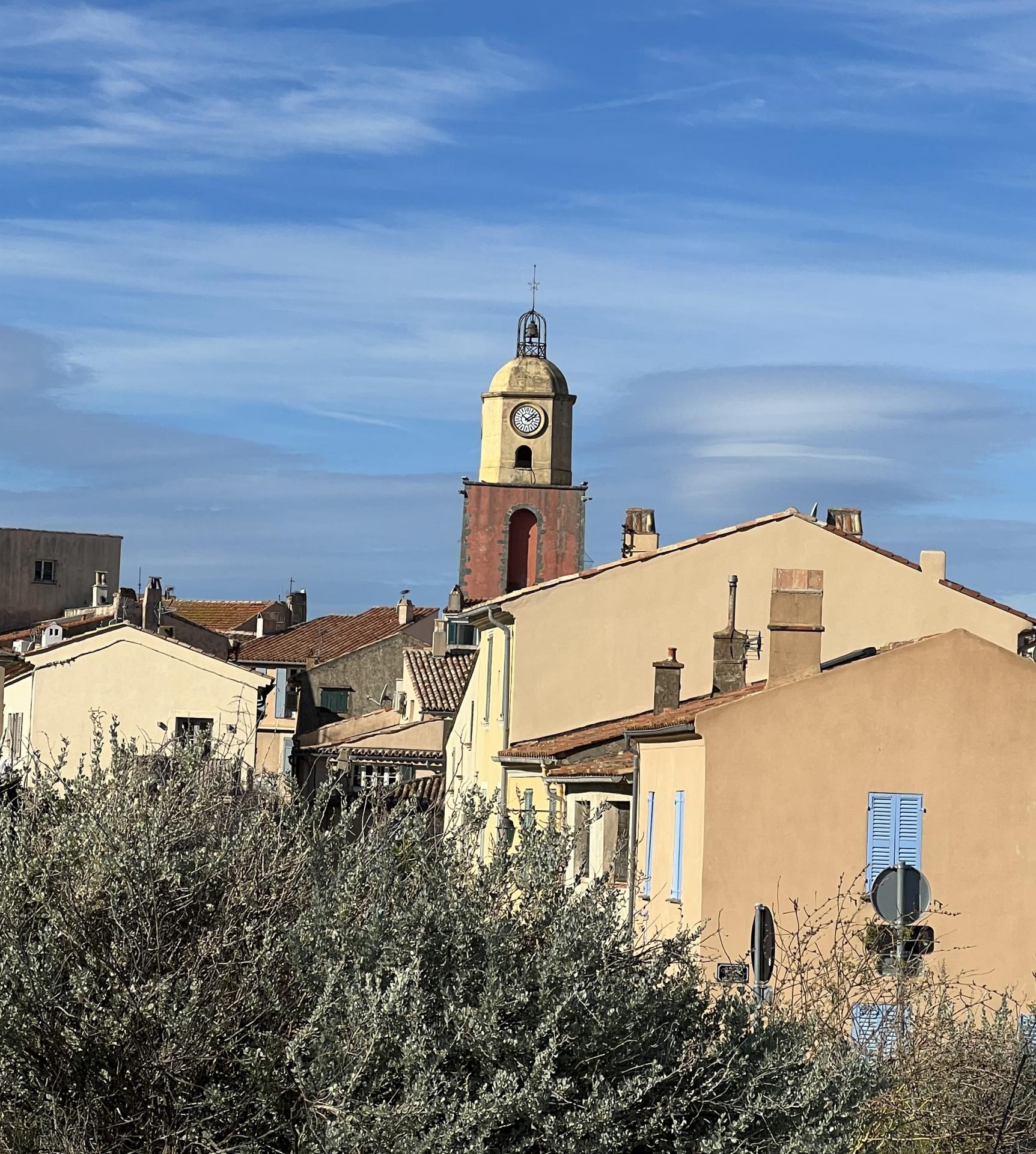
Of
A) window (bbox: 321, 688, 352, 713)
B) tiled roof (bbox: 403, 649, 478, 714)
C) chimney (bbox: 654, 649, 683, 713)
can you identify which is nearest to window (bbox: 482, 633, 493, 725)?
chimney (bbox: 654, 649, 683, 713)

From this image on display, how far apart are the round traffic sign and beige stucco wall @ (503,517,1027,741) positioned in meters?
13.1

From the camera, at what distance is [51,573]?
222 ft

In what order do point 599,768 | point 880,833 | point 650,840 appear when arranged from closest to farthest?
point 880,833 < point 650,840 < point 599,768

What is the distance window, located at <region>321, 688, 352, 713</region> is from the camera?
2292 inches

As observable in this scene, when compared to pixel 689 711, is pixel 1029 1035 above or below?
below

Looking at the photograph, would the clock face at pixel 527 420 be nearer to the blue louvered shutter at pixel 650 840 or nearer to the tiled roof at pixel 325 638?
the tiled roof at pixel 325 638

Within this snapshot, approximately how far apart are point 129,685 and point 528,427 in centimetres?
2929

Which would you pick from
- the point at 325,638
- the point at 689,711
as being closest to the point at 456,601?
the point at 325,638

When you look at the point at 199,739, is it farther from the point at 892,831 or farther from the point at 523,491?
the point at 523,491

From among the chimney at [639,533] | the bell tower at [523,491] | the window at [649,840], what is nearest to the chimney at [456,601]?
the bell tower at [523,491]

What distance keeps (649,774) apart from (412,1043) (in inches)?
504

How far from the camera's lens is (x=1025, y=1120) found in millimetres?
10477

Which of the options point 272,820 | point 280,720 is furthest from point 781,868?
point 280,720

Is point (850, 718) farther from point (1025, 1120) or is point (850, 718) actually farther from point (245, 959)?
point (245, 959)
